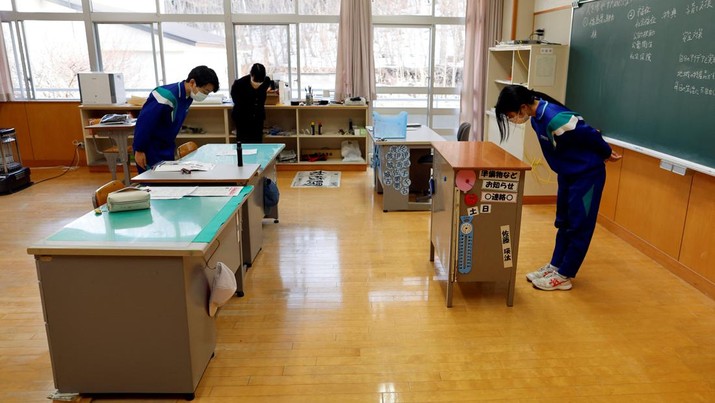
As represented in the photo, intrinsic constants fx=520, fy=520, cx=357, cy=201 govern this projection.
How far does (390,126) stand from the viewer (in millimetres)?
5277

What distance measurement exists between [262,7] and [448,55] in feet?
8.79

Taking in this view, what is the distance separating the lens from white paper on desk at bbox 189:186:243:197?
2994mm

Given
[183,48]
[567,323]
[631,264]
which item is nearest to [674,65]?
[631,264]

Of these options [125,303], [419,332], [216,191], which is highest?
[216,191]

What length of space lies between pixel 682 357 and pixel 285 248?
2.85 m

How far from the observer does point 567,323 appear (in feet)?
10.2

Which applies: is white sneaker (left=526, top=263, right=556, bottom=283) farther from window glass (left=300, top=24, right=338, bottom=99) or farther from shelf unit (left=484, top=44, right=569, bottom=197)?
window glass (left=300, top=24, right=338, bottom=99)

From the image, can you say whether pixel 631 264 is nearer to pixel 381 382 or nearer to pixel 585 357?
pixel 585 357

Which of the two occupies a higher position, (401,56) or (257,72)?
(401,56)

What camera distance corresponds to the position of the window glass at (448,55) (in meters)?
7.29

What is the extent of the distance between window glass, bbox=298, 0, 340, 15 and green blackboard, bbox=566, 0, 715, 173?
3362 millimetres

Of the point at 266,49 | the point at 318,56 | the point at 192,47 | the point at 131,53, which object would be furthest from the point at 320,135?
the point at 131,53

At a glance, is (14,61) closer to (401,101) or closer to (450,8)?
(401,101)

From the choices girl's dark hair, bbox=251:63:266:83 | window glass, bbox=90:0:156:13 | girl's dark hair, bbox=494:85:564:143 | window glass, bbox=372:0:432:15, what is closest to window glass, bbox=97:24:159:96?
window glass, bbox=90:0:156:13
